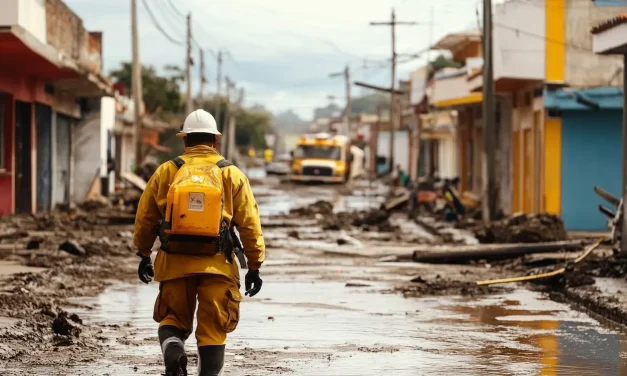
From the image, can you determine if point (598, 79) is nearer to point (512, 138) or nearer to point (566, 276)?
point (512, 138)

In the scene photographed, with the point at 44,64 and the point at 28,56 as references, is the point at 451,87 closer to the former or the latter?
the point at 44,64

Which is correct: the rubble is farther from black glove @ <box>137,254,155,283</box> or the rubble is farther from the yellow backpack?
the yellow backpack

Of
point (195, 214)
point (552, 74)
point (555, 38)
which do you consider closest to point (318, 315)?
point (195, 214)

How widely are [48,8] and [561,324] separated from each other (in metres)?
23.3

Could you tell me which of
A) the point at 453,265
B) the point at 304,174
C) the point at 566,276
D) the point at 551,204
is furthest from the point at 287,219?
the point at 304,174

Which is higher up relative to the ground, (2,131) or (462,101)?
(462,101)

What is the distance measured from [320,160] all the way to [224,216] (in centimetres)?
6575

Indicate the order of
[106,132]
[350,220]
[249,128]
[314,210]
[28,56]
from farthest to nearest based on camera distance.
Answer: [249,128]
[106,132]
[314,210]
[350,220]
[28,56]

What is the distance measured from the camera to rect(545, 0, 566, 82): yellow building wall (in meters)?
34.7

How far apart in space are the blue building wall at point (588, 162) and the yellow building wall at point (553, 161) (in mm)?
115

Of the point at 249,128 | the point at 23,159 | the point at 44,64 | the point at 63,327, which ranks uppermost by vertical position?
the point at 249,128

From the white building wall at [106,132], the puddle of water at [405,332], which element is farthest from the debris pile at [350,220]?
the puddle of water at [405,332]

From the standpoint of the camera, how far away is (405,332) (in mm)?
12047

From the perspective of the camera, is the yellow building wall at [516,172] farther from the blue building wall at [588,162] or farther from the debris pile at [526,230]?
the debris pile at [526,230]
